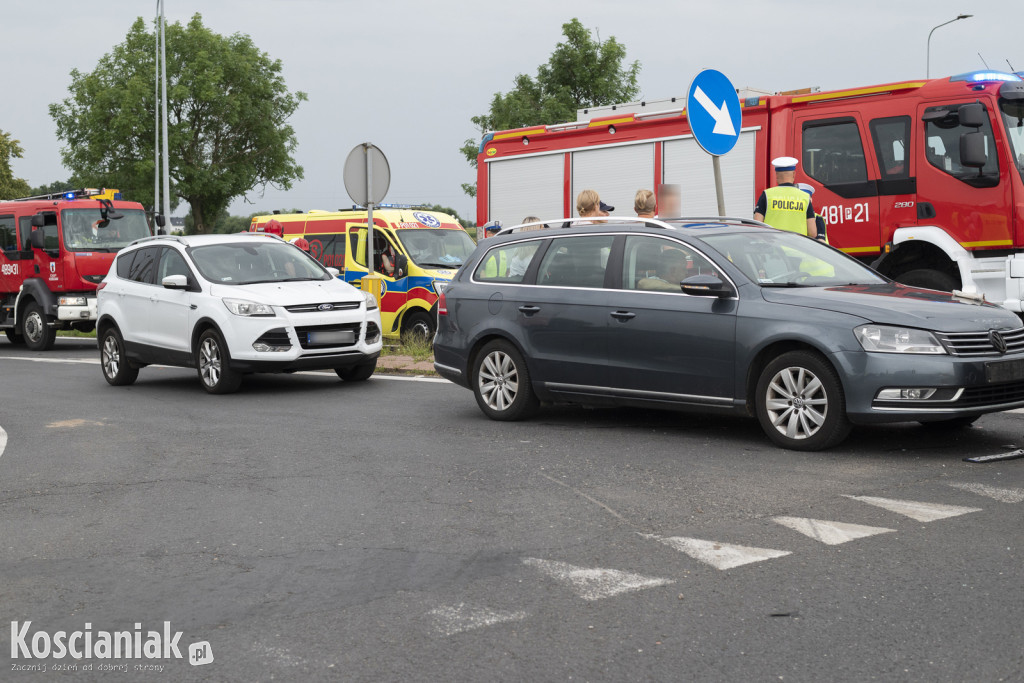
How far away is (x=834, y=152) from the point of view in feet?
42.9

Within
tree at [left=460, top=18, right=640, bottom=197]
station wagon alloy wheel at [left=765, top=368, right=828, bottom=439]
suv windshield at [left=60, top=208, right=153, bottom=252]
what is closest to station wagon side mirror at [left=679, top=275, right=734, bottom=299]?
station wagon alloy wheel at [left=765, top=368, right=828, bottom=439]

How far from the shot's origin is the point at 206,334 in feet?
42.1

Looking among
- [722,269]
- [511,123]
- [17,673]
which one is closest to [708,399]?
[722,269]

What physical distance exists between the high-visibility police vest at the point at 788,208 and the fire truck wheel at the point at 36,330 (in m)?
14.8

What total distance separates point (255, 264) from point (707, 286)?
663 cm

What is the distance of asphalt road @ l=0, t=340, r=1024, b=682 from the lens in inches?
164

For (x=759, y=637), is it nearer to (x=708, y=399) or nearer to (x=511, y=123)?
(x=708, y=399)

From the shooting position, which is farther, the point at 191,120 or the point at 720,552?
the point at 191,120

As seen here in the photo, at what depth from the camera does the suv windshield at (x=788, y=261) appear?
848 cm

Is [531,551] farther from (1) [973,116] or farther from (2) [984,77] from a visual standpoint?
(2) [984,77]

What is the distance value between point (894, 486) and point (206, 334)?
8122mm

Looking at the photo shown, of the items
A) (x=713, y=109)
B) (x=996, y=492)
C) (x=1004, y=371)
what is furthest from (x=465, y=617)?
(x=713, y=109)

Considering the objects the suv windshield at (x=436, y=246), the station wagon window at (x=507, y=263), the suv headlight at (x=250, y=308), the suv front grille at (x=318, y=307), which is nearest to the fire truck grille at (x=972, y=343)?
the station wagon window at (x=507, y=263)

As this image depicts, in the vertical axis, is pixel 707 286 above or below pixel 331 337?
above
